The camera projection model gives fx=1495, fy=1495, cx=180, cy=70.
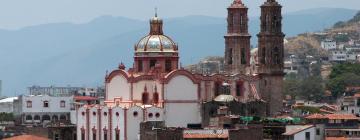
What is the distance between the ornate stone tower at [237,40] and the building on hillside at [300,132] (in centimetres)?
2188

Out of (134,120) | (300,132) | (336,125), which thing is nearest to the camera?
(300,132)

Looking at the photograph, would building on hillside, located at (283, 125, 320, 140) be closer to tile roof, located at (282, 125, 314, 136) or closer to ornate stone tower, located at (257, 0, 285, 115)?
tile roof, located at (282, 125, 314, 136)

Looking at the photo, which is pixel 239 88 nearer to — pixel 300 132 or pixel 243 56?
pixel 243 56

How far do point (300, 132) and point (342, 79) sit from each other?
6407cm

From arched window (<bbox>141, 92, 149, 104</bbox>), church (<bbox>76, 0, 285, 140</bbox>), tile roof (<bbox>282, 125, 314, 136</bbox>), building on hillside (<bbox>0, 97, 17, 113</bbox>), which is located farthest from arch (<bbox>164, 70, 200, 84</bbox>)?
building on hillside (<bbox>0, 97, 17, 113</bbox>)

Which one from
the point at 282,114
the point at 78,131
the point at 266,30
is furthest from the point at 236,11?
the point at 78,131

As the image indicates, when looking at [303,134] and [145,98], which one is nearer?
[303,134]

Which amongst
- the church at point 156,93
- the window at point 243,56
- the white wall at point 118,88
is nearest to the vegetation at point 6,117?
the church at point 156,93

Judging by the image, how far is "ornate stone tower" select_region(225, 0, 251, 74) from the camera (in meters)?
103

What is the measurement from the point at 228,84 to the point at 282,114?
168 inches

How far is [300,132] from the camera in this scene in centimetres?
7850

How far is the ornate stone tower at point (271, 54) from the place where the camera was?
102m

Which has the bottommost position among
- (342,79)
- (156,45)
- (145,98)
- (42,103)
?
(42,103)

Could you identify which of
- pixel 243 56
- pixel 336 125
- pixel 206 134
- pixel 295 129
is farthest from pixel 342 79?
pixel 206 134
